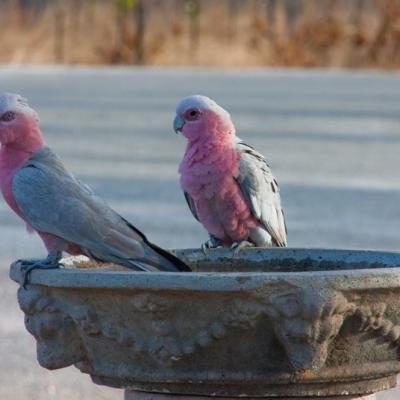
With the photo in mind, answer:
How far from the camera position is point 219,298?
325cm

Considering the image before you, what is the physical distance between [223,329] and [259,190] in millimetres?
1545

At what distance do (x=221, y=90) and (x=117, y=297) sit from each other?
16.4 m

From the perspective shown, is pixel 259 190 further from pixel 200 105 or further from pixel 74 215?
pixel 74 215

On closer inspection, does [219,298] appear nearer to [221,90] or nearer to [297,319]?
[297,319]

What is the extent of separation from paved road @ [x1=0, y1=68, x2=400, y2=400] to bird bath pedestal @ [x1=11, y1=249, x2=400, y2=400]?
211cm

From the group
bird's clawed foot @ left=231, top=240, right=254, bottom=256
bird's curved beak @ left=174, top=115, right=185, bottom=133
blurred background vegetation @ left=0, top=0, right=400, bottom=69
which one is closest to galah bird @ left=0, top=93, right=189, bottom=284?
bird's clawed foot @ left=231, top=240, right=254, bottom=256

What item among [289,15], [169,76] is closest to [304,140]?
[169,76]

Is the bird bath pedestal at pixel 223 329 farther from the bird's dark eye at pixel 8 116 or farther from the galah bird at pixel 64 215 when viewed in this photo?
the bird's dark eye at pixel 8 116

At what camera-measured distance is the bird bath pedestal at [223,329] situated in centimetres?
324

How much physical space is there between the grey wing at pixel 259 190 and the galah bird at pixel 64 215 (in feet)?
3.18

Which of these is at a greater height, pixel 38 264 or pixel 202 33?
pixel 202 33

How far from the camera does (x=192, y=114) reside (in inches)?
180

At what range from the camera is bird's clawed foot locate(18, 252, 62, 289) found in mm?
3510

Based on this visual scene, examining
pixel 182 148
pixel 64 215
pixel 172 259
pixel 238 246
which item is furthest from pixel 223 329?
pixel 182 148
